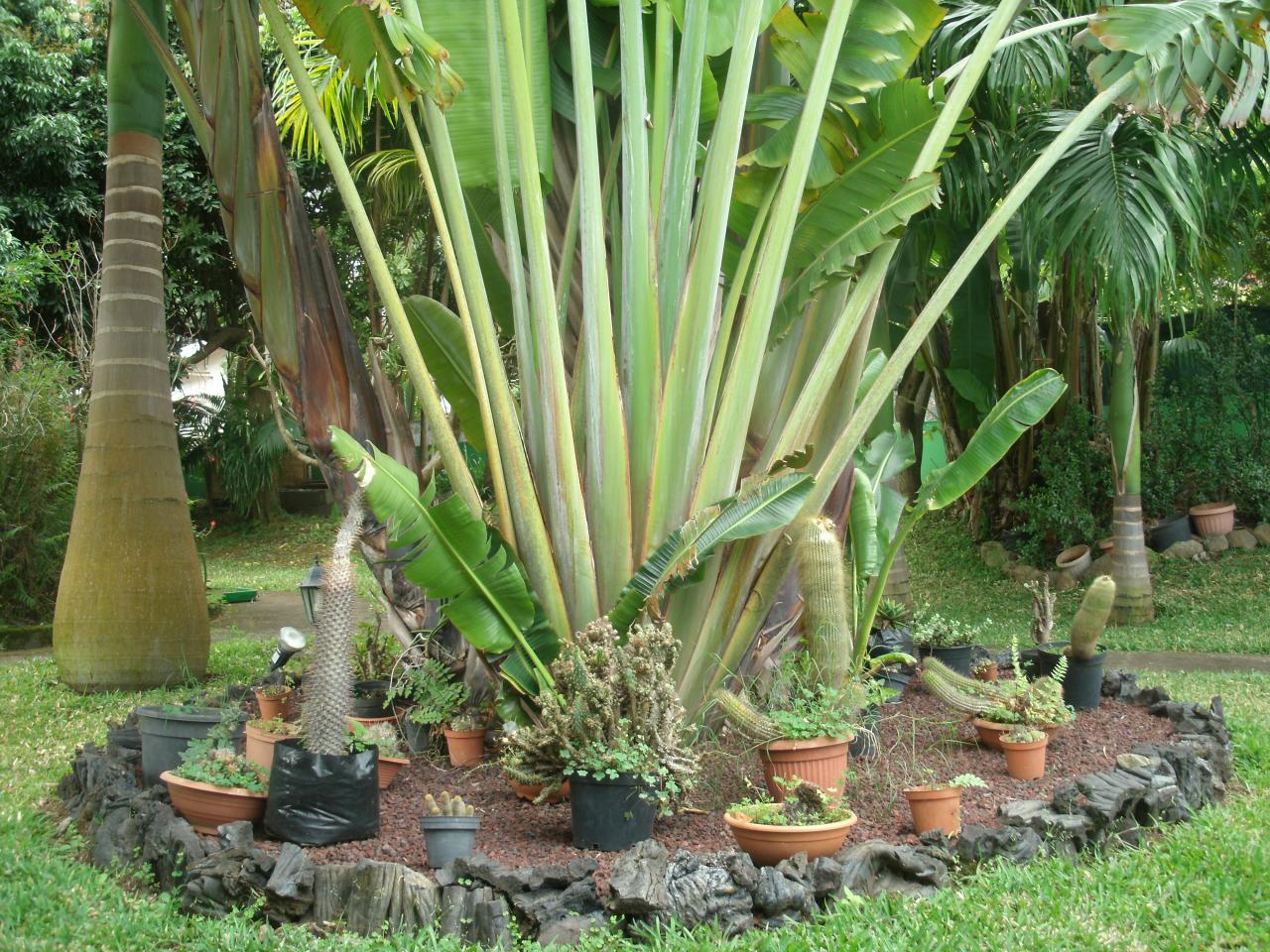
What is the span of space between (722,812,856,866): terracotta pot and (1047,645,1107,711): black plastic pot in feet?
9.11

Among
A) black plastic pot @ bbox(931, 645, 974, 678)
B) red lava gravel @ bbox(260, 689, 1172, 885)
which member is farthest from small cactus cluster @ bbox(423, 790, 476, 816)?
black plastic pot @ bbox(931, 645, 974, 678)

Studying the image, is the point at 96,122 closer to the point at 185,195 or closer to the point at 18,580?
the point at 185,195

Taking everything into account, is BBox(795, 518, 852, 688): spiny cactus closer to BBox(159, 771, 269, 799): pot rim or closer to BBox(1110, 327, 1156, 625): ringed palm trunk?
BBox(159, 771, 269, 799): pot rim

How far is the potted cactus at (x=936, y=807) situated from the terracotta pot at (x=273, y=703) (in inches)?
126

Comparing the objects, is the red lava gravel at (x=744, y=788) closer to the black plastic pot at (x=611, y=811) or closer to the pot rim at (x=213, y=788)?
the black plastic pot at (x=611, y=811)

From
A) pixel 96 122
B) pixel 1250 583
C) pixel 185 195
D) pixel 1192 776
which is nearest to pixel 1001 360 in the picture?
pixel 1250 583

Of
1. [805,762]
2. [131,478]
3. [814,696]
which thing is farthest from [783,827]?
[131,478]

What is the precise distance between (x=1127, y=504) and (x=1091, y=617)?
15.8 feet

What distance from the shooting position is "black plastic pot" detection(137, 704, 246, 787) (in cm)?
476

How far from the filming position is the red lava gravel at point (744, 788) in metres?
4.08

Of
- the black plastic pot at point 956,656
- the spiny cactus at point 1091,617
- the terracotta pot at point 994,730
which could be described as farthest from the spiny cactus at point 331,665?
the black plastic pot at point 956,656

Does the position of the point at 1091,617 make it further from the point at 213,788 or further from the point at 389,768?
the point at 213,788

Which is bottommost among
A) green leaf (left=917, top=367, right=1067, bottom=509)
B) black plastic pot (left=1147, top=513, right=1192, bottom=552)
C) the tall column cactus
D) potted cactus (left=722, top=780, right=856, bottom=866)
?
potted cactus (left=722, top=780, right=856, bottom=866)

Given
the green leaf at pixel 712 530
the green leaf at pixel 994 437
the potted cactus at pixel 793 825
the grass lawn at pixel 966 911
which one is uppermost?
the green leaf at pixel 994 437
